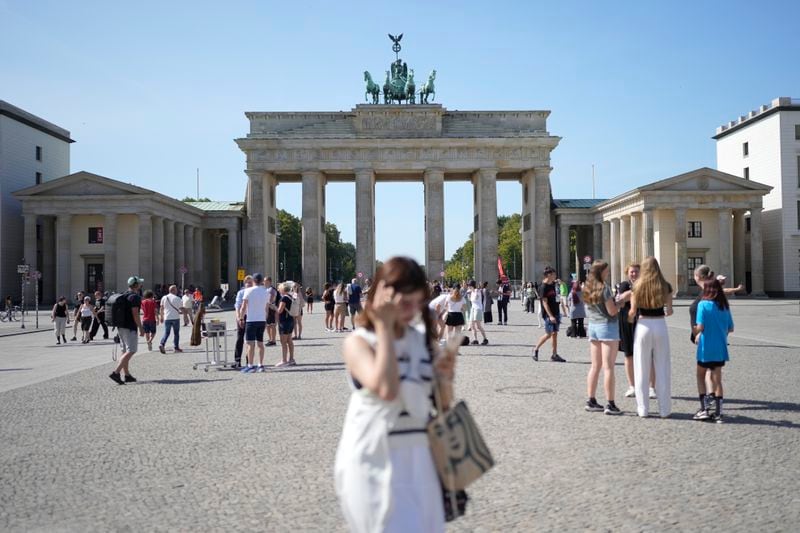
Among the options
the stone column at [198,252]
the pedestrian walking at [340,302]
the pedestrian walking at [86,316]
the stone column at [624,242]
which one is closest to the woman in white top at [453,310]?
the pedestrian walking at [340,302]

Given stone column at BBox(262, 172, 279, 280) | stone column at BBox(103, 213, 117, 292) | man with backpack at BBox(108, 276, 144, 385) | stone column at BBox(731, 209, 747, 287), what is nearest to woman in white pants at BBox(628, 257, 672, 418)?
man with backpack at BBox(108, 276, 144, 385)

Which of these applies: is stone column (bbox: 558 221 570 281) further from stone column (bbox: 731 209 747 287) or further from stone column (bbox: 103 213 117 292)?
stone column (bbox: 103 213 117 292)

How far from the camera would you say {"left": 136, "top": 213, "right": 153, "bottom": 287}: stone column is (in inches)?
2255

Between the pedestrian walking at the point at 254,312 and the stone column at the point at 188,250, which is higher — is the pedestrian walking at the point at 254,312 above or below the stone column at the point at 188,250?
below

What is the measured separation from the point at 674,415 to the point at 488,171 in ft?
200

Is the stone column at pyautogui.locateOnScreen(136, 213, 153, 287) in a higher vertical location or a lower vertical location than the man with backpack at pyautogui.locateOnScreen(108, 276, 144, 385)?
higher

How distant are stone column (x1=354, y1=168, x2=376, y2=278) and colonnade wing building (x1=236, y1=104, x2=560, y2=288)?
92mm

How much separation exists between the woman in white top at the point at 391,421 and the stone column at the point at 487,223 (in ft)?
213

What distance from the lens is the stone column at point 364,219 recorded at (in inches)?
2687

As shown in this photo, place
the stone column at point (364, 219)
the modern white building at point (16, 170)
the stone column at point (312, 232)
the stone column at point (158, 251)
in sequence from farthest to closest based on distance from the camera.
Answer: the stone column at point (364, 219) < the stone column at point (312, 232) < the modern white building at point (16, 170) < the stone column at point (158, 251)

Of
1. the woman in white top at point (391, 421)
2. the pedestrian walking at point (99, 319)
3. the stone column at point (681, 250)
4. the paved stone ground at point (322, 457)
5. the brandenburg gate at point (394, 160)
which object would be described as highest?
the brandenburg gate at point (394, 160)

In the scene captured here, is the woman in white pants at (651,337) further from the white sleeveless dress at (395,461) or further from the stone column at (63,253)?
the stone column at (63,253)

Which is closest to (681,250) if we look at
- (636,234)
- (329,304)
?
(636,234)

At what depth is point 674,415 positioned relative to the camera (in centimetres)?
956
